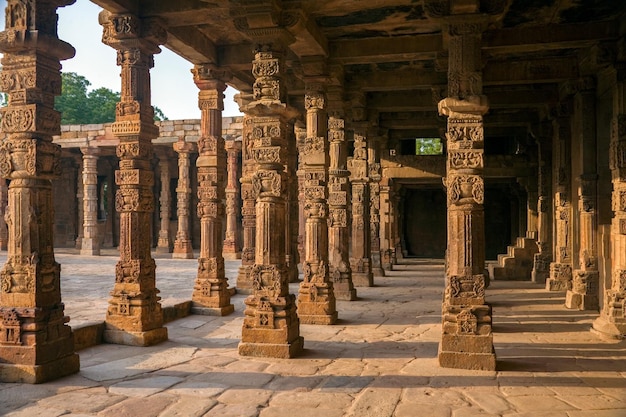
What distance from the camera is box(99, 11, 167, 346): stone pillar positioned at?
8359mm

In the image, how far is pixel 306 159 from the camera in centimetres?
1027

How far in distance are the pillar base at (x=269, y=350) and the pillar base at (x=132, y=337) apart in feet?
5.05

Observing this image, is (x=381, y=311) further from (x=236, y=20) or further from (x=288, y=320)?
(x=236, y=20)

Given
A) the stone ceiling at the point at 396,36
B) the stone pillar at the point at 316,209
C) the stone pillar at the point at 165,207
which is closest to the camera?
the stone ceiling at the point at 396,36

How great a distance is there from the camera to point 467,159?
7020mm

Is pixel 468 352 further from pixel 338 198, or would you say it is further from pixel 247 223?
pixel 247 223

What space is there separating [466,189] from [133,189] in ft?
15.5

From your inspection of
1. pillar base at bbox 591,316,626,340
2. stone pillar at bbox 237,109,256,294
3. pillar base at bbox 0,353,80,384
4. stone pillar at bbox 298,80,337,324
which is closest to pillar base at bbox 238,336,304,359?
pillar base at bbox 0,353,80,384

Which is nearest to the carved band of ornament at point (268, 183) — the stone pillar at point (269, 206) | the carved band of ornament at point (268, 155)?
the stone pillar at point (269, 206)

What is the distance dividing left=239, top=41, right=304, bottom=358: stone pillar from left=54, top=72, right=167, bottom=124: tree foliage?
39.0m

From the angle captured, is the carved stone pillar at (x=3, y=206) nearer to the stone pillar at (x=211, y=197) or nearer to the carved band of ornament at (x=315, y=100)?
the stone pillar at (x=211, y=197)

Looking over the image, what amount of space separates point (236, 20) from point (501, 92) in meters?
8.50

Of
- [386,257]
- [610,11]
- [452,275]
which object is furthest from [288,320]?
[386,257]

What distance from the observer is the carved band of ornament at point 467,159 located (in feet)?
23.0
